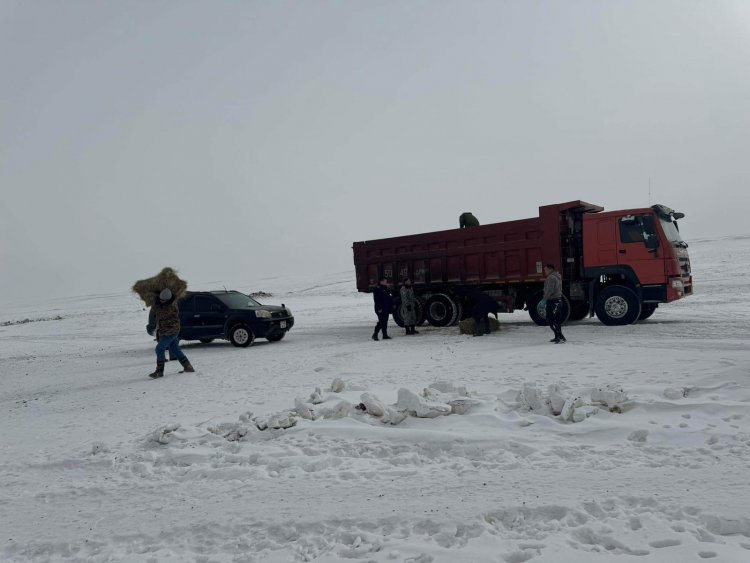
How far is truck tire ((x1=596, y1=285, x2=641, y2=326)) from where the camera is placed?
534 inches

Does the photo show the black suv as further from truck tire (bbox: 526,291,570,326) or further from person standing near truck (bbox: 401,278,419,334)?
truck tire (bbox: 526,291,570,326)

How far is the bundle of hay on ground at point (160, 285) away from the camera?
1009 cm

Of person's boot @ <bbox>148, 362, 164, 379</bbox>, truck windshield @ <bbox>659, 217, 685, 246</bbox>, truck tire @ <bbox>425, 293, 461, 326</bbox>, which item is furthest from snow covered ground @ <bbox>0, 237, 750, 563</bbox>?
truck tire @ <bbox>425, 293, 461, 326</bbox>

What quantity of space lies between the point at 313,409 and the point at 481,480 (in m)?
2.47

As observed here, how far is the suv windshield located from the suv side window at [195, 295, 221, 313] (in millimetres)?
202

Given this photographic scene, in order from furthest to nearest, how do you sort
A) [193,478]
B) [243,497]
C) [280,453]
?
[280,453], [193,478], [243,497]

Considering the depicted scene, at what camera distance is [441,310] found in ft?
52.9

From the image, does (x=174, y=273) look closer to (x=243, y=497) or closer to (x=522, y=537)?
(x=243, y=497)

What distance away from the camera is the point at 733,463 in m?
4.28

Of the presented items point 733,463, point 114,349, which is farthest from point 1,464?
point 114,349

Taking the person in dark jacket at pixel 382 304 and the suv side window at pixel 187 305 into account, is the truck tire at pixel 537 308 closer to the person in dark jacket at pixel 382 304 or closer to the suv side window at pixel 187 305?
Answer: the person in dark jacket at pixel 382 304

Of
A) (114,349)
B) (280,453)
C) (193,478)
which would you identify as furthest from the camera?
(114,349)

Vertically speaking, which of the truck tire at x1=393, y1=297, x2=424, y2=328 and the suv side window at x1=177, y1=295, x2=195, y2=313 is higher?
the suv side window at x1=177, y1=295, x2=195, y2=313

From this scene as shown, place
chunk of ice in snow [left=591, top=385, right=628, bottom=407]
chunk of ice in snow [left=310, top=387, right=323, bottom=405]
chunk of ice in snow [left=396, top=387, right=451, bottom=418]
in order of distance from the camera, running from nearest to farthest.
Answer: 1. chunk of ice in snow [left=591, top=385, right=628, bottom=407]
2. chunk of ice in snow [left=396, top=387, right=451, bottom=418]
3. chunk of ice in snow [left=310, top=387, right=323, bottom=405]
